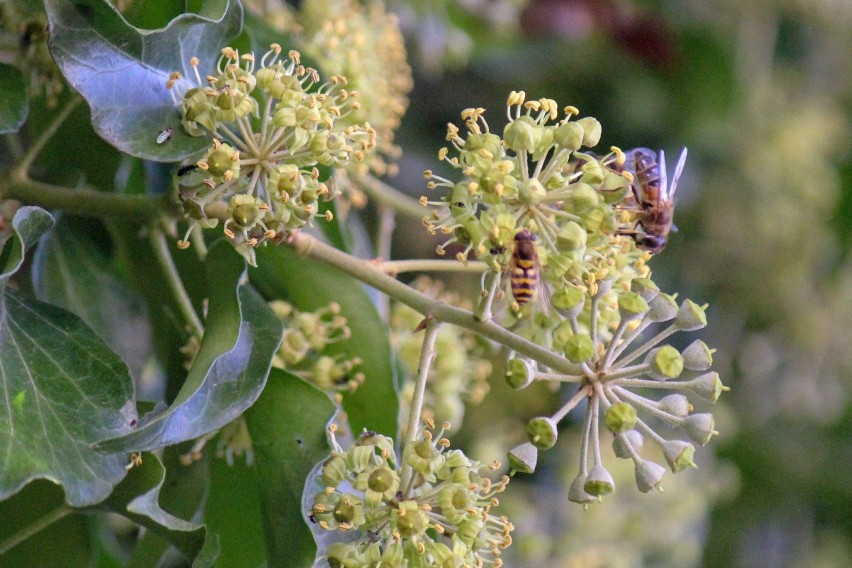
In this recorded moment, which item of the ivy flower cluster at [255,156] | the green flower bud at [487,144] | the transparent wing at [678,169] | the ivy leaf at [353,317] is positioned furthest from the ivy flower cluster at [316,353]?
the transparent wing at [678,169]

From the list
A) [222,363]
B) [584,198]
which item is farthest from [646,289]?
[222,363]

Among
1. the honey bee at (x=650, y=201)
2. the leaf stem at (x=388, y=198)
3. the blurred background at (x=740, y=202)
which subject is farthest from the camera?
the blurred background at (x=740, y=202)

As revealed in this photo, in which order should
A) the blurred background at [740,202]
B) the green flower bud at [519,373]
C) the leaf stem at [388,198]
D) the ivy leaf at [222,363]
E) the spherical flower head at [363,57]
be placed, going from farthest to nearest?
the blurred background at [740,202]
the leaf stem at [388,198]
the spherical flower head at [363,57]
the green flower bud at [519,373]
the ivy leaf at [222,363]

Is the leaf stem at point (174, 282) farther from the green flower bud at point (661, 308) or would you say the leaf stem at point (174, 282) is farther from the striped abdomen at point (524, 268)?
the green flower bud at point (661, 308)

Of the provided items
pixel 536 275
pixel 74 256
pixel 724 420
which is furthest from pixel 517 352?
pixel 724 420

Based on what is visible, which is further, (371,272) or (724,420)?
(724,420)

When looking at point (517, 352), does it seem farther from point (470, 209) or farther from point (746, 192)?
point (746, 192)

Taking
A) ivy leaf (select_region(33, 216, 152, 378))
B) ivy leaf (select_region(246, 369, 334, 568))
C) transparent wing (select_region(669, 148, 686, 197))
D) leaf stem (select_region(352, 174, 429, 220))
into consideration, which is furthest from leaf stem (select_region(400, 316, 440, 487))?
leaf stem (select_region(352, 174, 429, 220))
